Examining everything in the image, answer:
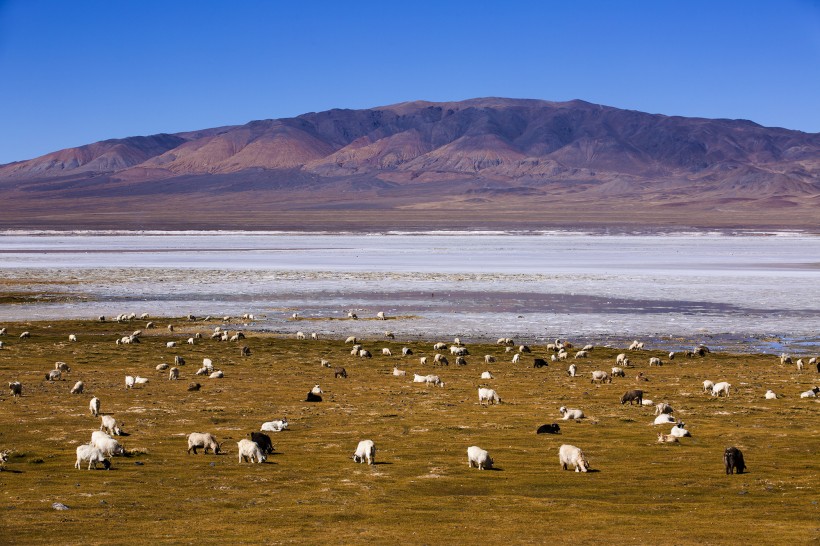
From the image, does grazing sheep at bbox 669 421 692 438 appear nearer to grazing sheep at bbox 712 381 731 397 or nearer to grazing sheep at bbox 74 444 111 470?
grazing sheep at bbox 712 381 731 397

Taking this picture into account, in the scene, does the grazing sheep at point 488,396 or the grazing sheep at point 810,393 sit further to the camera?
the grazing sheep at point 810,393

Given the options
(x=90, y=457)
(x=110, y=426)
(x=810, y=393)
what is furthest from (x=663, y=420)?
(x=90, y=457)

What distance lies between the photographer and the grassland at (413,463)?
13781 mm

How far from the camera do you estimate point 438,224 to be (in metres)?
162

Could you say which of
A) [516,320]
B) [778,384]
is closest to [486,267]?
[516,320]

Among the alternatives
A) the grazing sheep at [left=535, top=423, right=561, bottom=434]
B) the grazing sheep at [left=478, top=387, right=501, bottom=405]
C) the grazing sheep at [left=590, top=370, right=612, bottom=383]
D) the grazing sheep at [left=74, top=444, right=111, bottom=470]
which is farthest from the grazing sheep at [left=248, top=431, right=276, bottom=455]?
the grazing sheep at [left=590, top=370, right=612, bottom=383]

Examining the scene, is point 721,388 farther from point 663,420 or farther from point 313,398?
point 313,398

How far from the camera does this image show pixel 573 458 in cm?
1734

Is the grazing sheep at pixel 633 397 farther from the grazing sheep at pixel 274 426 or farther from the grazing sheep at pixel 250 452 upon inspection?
the grazing sheep at pixel 250 452

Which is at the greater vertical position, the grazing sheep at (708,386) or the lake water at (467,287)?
the lake water at (467,287)

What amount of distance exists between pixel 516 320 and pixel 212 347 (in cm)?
1298

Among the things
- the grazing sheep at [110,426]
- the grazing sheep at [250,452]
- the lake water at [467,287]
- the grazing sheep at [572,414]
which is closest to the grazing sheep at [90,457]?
the grazing sheep at [250,452]

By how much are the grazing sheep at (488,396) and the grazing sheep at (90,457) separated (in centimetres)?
987

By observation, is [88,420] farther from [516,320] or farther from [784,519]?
[516,320]
